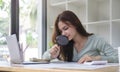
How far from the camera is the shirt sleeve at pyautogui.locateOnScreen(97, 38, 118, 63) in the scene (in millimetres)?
1801

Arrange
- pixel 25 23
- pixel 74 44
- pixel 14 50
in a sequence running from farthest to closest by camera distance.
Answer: pixel 25 23 → pixel 74 44 → pixel 14 50

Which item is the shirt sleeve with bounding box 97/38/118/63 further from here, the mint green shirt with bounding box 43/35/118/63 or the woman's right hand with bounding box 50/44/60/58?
the woman's right hand with bounding box 50/44/60/58

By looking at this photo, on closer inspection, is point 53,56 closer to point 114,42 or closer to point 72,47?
point 72,47

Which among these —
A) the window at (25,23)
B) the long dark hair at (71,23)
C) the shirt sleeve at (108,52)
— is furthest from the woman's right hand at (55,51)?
the window at (25,23)

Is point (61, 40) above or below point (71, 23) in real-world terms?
below

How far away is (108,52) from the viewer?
6.28 ft

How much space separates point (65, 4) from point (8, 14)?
35.9 inches

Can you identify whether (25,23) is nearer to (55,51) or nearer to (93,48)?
(55,51)

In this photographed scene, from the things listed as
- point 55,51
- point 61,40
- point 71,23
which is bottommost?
point 55,51

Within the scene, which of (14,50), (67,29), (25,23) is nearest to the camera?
(14,50)

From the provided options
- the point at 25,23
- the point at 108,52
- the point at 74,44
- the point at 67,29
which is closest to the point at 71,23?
the point at 67,29

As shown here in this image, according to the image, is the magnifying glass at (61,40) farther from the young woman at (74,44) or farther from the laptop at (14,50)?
the laptop at (14,50)

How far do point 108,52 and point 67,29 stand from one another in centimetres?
41

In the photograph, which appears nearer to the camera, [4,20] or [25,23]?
[4,20]
